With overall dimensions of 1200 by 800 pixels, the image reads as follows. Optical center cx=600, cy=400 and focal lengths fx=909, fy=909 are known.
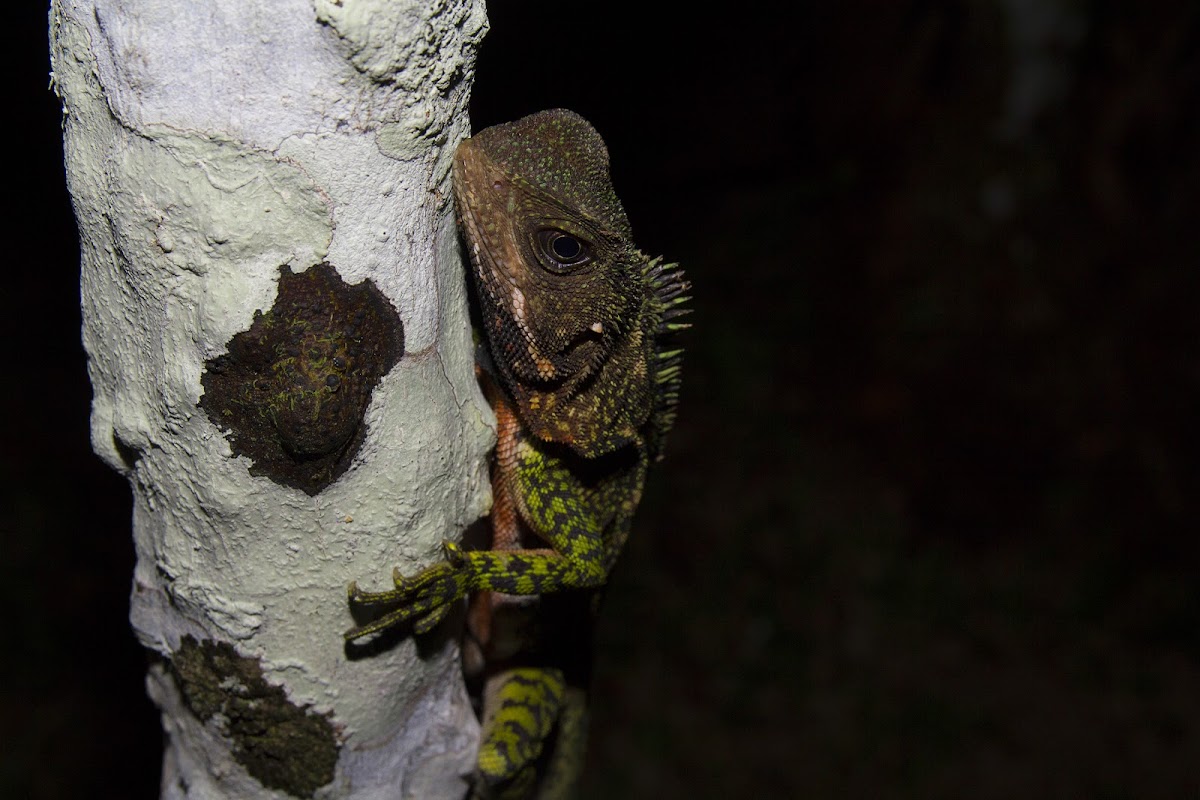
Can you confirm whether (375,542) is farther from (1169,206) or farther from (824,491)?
(1169,206)

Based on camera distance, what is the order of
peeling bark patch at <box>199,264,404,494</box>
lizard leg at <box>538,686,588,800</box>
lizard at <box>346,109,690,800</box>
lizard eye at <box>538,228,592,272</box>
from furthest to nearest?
lizard leg at <box>538,686,588,800</box> → lizard eye at <box>538,228,592,272</box> → lizard at <box>346,109,690,800</box> → peeling bark patch at <box>199,264,404,494</box>

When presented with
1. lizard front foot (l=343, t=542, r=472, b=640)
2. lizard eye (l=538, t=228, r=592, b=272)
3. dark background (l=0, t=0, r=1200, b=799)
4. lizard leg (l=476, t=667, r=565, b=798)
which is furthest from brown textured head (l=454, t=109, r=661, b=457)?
dark background (l=0, t=0, r=1200, b=799)

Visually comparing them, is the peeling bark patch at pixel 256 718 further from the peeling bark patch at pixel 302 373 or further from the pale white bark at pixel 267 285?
the peeling bark patch at pixel 302 373

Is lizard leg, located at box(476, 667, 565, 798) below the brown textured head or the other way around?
below

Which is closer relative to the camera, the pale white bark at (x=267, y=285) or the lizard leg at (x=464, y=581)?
the pale white bark at (x=267, y=285)

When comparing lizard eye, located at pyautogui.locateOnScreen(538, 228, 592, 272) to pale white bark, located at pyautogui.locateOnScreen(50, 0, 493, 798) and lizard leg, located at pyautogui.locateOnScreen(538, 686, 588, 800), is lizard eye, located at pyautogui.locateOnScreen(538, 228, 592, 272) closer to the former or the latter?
pale white bark, located at pyautogui.locateOnScreen(50, 0, 493, 798)

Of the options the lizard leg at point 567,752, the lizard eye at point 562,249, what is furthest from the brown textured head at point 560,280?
the lizard leg at point 567,752

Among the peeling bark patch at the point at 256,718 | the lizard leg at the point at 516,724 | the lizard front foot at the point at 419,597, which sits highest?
the lizard front foot at the point at 419,597

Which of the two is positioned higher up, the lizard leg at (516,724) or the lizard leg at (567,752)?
the lizard leg at (516,724)

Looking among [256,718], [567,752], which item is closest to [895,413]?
[567,752]
